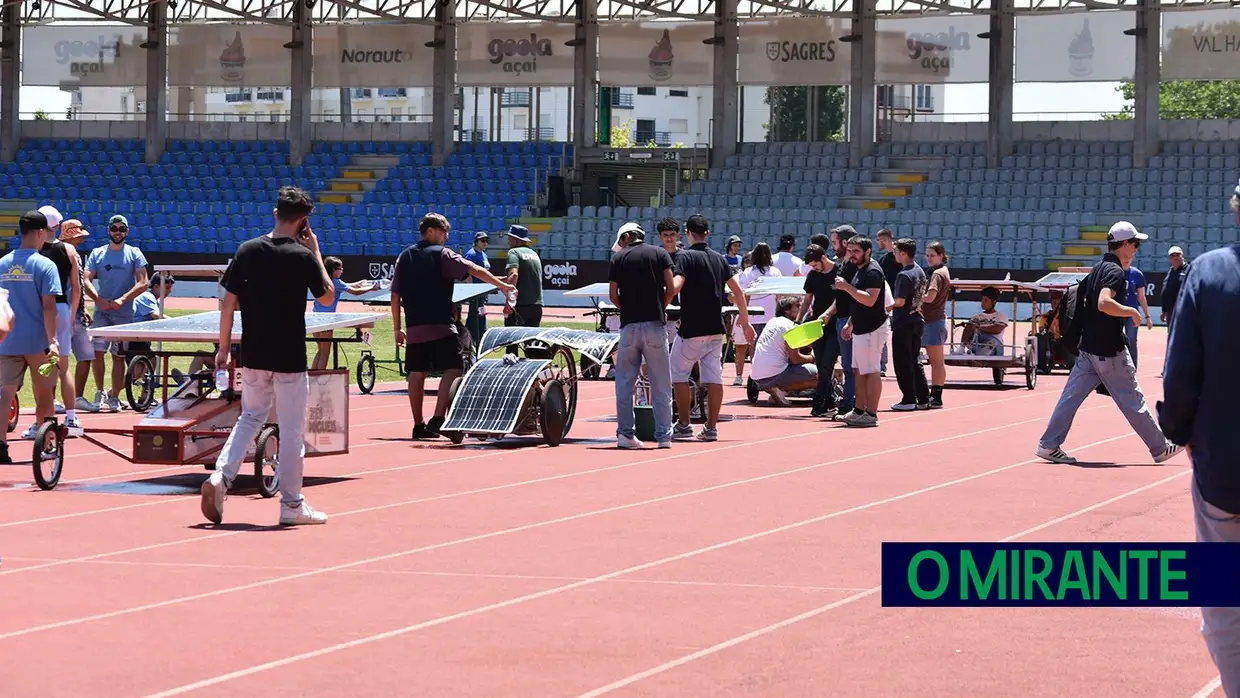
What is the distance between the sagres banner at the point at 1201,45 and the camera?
4584 cm

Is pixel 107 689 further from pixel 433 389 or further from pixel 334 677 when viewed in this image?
pixel 433 389

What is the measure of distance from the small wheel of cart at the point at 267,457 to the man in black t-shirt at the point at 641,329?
3679 millimetres

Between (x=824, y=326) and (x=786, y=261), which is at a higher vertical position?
(x=786, y=261)

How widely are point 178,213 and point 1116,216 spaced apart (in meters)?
24.5

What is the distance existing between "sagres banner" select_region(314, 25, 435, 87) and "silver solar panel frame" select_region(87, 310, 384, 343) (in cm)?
3964

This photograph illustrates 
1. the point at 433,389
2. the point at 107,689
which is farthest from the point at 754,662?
the point at 433,389

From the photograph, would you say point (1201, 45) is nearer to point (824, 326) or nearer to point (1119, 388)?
point (824, 326)

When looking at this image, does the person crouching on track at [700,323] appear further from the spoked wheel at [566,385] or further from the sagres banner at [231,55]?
the sagres banner at [231,55]

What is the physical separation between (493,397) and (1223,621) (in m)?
10.5

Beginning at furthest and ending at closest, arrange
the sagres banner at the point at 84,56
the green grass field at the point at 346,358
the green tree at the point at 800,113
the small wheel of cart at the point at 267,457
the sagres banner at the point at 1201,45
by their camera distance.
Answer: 1. the sagres banner at the point at 84,56
2. the green tree at the point at 800,113
3. the sagres banner at the point at 1201,45
4. the green grass field at the point at 346,358
5. the small wheel of cart at the point at 267,457

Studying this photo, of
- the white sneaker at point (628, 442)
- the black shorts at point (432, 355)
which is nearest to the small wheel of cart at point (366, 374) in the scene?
the black shorts at point (432, 355)

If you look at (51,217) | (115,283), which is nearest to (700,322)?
(51,217)

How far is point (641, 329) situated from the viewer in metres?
15.3

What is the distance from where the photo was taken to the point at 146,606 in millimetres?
8008
